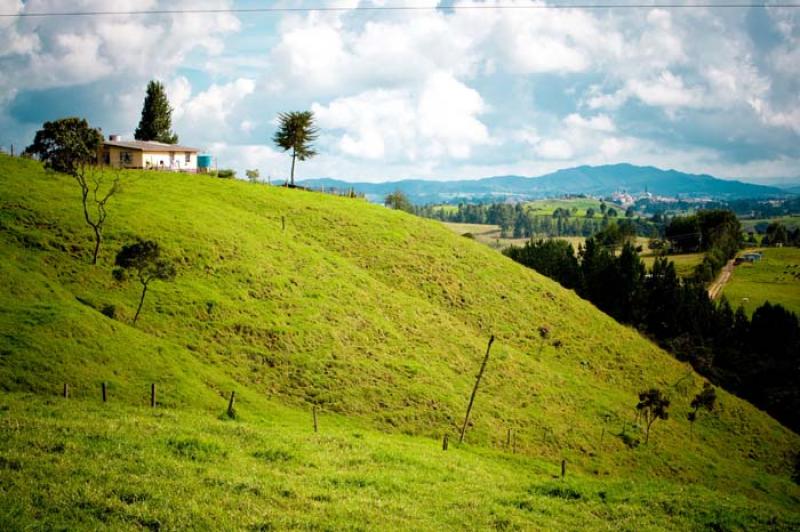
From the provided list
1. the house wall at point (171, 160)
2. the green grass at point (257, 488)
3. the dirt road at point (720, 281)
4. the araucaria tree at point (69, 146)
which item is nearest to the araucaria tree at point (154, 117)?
the house wall at point (171, 160)

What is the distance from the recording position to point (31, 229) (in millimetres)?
50906

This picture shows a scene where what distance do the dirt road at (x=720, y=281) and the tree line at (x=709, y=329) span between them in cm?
2664

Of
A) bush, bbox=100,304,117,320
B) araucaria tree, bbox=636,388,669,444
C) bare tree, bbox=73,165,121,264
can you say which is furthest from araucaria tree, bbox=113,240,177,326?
araucaria tree, bbox=636,388,669,444

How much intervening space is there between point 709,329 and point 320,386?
9501 cm

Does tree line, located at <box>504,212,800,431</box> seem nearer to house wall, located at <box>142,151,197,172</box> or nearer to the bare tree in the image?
house wall, located at <box>142,151,197,172</box>

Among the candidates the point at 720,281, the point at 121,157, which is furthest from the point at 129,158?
the point at 720,281

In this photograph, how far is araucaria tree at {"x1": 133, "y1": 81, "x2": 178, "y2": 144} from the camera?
115375mm

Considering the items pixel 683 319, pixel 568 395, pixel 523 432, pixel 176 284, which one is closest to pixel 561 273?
pixel 683 319

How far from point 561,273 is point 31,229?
115 metres

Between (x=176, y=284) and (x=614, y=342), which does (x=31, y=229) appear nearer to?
(x=176, y=284)

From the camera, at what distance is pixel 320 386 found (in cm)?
4512

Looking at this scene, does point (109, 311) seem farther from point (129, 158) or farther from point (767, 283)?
point (767, 283)

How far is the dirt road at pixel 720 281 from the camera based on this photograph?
15252cm

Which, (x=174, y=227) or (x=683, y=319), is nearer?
(x=174, y=227)
